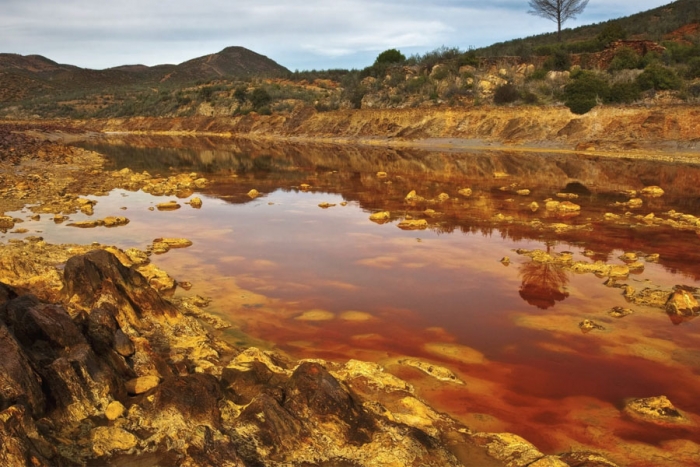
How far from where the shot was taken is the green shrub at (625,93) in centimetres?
3591

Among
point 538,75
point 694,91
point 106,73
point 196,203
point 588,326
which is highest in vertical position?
point 106,73

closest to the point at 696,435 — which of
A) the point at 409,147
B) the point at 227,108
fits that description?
the point at 409,147

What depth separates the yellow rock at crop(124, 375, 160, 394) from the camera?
17.5ft

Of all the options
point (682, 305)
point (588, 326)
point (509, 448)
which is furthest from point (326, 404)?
point (682, 305)

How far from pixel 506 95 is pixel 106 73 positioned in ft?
358

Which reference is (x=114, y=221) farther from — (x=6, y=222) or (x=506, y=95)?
(x=506, y=95)

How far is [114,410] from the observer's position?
478 cm

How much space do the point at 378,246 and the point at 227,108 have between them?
59.0 metres

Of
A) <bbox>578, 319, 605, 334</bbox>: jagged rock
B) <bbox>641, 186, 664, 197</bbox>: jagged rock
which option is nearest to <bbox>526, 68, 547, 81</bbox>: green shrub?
<bbox>641, 186, 664, 197</bbox>: jagged rock

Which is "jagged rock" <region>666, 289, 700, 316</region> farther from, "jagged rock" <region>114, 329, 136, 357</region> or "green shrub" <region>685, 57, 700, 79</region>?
"green shrub" <region>685, 57, 700, 79</region>

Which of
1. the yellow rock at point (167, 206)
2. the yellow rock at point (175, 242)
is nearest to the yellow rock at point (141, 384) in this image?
the yellow rock at point (175, 242)

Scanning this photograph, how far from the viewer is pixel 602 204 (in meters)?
17.2

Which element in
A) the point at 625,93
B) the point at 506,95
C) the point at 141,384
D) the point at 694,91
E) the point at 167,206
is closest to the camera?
the point at 141,384

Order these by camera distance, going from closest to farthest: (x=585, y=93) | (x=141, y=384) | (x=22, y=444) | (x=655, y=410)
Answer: (x=22, y=444) < (x=141, y=384) < (x=655, y=410) < (x=585, y=93)
